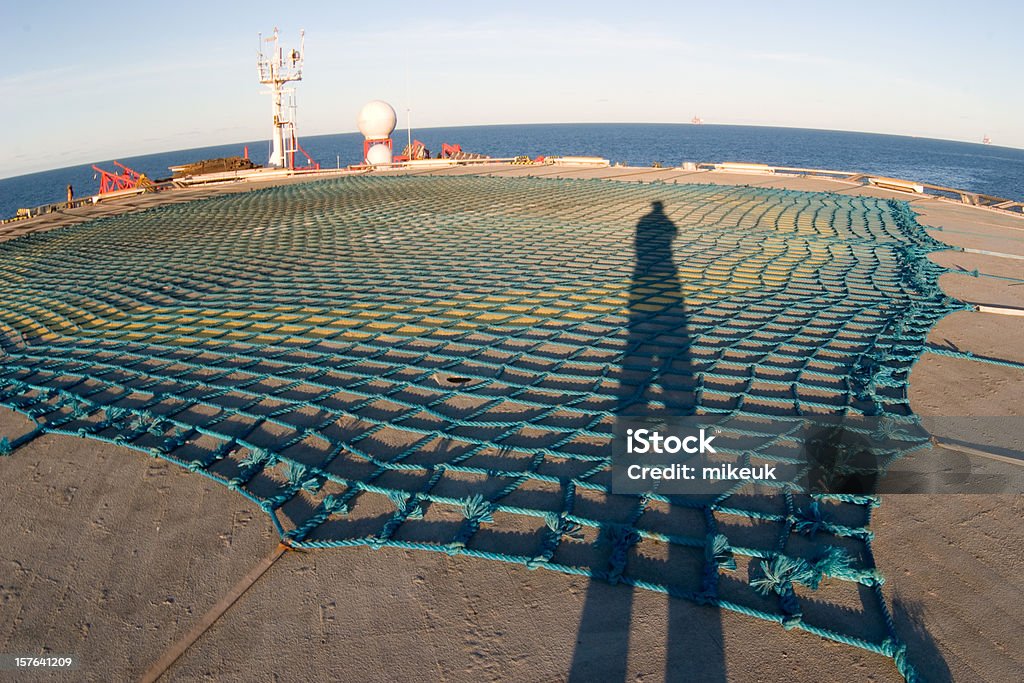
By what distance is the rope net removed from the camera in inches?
78.0

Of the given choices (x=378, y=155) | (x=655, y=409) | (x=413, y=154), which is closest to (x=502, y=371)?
(x=655, y=409)

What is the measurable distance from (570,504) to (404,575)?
0.64m

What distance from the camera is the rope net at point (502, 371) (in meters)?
1.98

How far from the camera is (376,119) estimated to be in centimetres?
1988

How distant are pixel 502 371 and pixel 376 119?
18809mm

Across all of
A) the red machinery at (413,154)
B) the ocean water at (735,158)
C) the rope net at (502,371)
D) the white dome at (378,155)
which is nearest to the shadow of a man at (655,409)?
the rope net at (502,371)

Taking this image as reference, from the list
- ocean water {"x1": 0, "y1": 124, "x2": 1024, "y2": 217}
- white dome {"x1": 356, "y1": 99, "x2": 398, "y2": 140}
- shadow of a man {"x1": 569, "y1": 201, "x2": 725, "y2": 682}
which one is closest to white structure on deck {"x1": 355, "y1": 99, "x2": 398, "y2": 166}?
white dome {"x1": 356, "y1": 99, "x2": 398, "y2": 140}

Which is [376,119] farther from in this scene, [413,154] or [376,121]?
[413,154]

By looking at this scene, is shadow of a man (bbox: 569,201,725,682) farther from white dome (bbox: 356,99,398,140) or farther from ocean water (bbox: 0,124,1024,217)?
ocean water (bbox: 0,124,1024,217)

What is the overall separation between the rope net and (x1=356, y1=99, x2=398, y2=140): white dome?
45.5 feet

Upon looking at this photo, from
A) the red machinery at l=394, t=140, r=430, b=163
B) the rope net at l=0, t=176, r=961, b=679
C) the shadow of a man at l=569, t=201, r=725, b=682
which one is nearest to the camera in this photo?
the shadow of a man at l=569, t=201, r=725, b=682

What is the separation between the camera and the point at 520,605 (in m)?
1.76

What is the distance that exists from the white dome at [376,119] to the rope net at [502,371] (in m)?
13.9

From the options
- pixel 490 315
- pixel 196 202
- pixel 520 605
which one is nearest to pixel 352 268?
pixel 490 315
